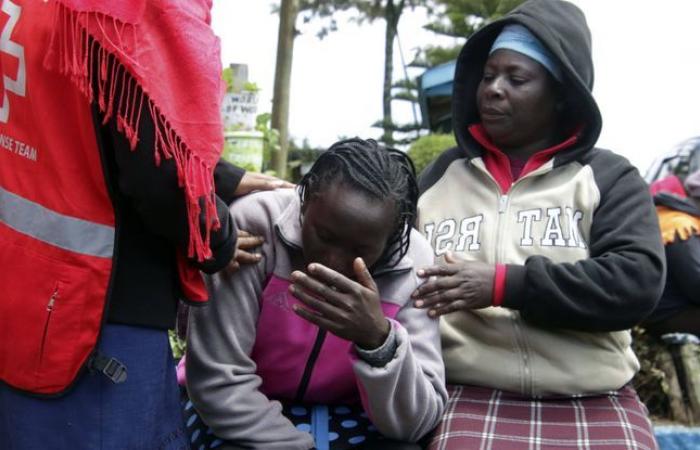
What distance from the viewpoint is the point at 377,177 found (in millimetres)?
2141

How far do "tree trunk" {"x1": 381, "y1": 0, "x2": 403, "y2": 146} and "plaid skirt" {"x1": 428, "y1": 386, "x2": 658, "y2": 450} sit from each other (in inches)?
475

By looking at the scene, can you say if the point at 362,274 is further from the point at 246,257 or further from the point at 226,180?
the point at 226,180

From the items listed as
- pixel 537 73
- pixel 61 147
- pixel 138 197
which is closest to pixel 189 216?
pixel 138 197

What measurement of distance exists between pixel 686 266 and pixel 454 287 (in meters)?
2.11

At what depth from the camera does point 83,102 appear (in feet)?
5.54

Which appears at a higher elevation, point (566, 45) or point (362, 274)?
point (566, 45)

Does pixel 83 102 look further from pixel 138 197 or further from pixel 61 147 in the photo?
pixel 138 197

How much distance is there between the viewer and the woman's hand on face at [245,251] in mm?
2162

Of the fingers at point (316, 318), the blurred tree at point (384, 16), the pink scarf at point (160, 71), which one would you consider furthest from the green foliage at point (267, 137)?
the blurred tree at point (384, 16)

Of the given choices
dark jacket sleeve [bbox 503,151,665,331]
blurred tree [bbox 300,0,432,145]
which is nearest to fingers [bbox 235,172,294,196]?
dark jacket sleeve [bbox 503,151,665,331]

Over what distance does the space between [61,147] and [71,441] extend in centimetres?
61

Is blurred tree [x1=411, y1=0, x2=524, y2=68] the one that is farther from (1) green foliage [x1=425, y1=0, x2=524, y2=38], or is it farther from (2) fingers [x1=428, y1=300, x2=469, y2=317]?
(2) fingers [x1=428, y1=300, x2=469, y2=317]

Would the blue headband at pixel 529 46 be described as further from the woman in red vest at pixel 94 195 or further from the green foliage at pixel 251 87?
the green foliage at pixel 251 87

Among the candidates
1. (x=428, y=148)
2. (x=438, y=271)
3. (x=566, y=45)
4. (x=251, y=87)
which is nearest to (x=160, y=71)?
(x=438, y=271)
